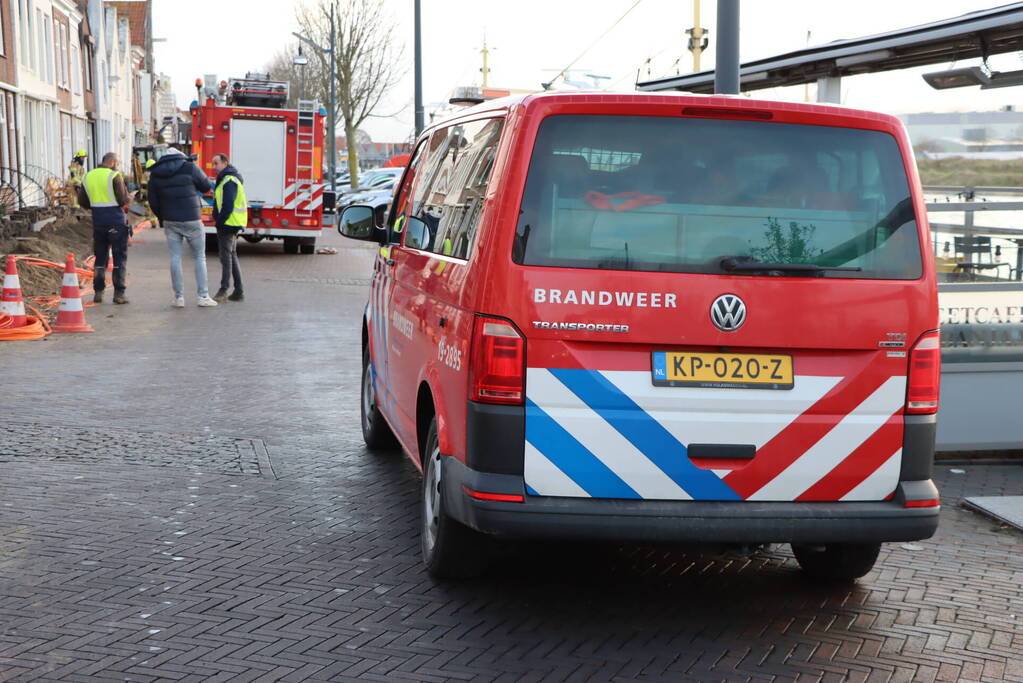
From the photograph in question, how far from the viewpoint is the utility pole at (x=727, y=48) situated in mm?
8031

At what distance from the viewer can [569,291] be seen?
415cm

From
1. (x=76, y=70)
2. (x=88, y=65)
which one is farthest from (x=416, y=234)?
(x=88, y=65)

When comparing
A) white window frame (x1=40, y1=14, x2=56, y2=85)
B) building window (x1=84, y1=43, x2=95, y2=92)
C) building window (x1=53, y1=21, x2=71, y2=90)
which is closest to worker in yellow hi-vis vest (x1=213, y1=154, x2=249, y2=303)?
white window frame (x1=40, y1=14, x2=56, y2=85)

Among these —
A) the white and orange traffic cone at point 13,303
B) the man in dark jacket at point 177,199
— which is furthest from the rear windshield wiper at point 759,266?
the man in dark jacket at point 177,199

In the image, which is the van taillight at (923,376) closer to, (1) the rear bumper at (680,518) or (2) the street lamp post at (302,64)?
(1) the rear bumper at (680,518)

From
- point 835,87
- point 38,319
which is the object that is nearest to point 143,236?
point 38,319

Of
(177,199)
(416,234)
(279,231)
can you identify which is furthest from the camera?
(279,231)

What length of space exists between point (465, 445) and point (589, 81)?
9.03 metres

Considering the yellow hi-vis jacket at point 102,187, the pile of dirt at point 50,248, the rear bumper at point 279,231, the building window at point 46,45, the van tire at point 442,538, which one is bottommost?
the van tire at point 442,538

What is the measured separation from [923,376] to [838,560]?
39.5 inches

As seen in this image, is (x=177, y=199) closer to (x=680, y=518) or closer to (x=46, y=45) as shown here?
(x=680, y=518)

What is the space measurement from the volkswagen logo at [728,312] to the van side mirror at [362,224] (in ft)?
9.46

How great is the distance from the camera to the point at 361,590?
4840 millimetres

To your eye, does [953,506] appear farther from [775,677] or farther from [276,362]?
[276,362]
